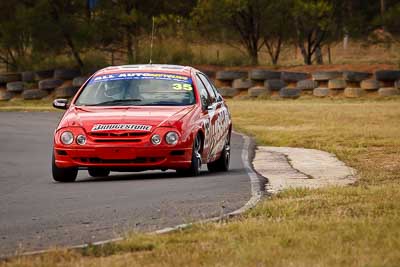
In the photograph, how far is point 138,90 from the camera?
15711mm

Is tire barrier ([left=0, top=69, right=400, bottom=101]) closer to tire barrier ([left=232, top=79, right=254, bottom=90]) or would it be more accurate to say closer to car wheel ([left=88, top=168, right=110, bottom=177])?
tire barrier ([left=232, top=79, right=254, bottom=90])

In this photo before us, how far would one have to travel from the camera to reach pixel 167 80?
1588 centimetres

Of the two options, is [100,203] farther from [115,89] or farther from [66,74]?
[66,74]

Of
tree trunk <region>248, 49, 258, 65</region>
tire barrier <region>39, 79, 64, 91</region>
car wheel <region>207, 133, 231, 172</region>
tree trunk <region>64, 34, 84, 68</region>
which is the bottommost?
tire barrier <region>39, 79, 64, 91</region>

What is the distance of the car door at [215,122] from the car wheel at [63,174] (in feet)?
5.71

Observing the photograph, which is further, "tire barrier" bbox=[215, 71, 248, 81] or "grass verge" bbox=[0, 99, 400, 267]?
"tire barrier" bbox=[215, 71, 248, 81]

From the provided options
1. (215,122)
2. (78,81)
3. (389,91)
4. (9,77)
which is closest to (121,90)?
(215,122)

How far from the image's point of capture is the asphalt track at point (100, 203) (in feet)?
31.0

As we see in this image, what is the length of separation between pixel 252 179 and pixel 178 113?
1.41 metres

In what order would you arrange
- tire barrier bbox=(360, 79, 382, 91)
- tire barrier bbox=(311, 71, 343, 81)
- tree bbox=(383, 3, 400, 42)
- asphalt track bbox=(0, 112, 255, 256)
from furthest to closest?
tree bbox=(383, 3, 400, 42) → tire barrier bbox=(311, 71, 343, 81) → tire barrier bbox=(360, 79, 382, 91) → asphalt track bbox=(0, 112, 255, 256)

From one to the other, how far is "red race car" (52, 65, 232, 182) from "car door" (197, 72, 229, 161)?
13 mm

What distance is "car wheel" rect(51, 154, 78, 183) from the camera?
14.8 m

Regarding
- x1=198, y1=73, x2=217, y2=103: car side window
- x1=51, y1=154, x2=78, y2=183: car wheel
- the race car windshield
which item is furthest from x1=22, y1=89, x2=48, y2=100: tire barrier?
x1=51, y1=154, x2=78, y2=183: car wheel

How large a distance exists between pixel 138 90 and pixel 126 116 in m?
1.09
